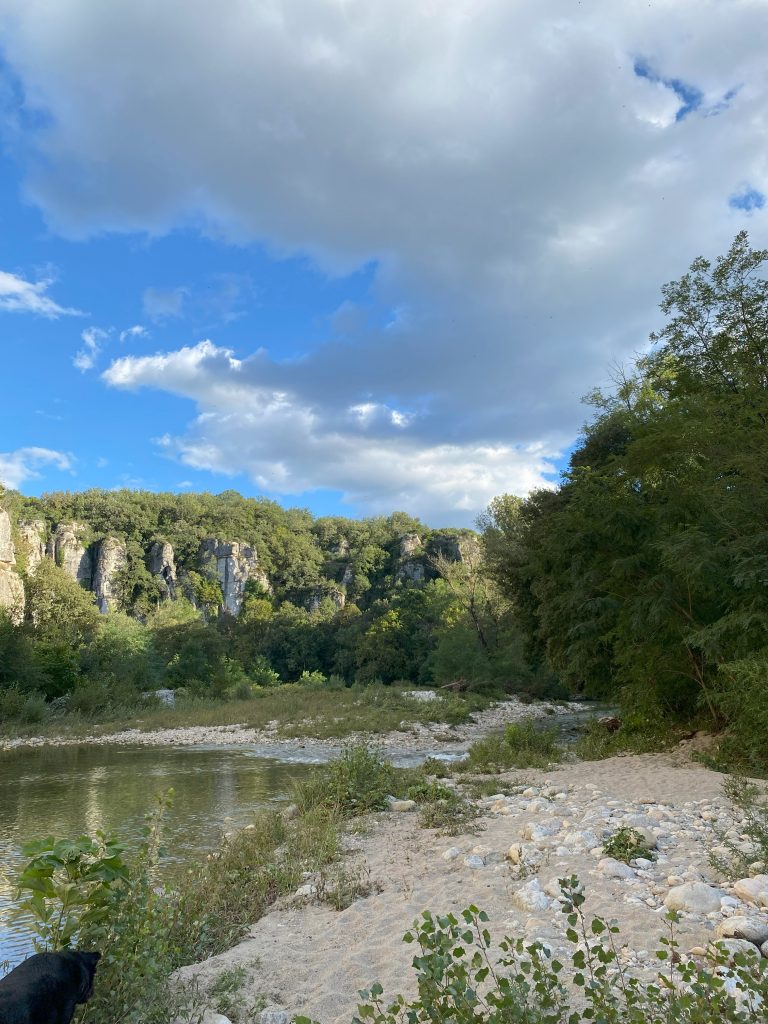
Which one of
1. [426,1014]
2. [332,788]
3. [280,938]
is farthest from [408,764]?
[426,1014]

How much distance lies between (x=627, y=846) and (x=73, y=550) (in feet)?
370

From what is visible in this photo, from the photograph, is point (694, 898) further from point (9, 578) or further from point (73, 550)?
point (73, 550)

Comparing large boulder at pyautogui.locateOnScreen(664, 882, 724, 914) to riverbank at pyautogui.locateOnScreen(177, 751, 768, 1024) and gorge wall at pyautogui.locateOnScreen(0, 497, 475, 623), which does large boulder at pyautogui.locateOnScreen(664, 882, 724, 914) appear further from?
gorge wall at pyautogui.locateOnScreen(0, 497, 475, 623)

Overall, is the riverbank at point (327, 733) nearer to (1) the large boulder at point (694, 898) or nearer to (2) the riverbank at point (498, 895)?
(2) the riverbank at point (498, 895)

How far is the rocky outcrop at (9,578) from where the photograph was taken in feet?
139

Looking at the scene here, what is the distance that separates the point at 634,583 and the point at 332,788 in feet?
23.1

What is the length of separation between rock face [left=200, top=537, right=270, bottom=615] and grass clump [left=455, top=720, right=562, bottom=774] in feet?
334

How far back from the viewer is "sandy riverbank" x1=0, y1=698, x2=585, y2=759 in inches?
862

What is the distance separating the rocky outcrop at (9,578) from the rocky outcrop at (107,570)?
60467mm

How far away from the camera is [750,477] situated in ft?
35.4

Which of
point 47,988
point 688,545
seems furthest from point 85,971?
point 688,545

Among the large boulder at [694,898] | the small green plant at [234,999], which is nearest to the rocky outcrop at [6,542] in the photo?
the small green plant at [234,999]

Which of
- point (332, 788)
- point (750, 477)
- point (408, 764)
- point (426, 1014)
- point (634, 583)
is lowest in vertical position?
point (408, 764)

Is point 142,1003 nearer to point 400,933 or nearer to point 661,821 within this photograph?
point 400,933
